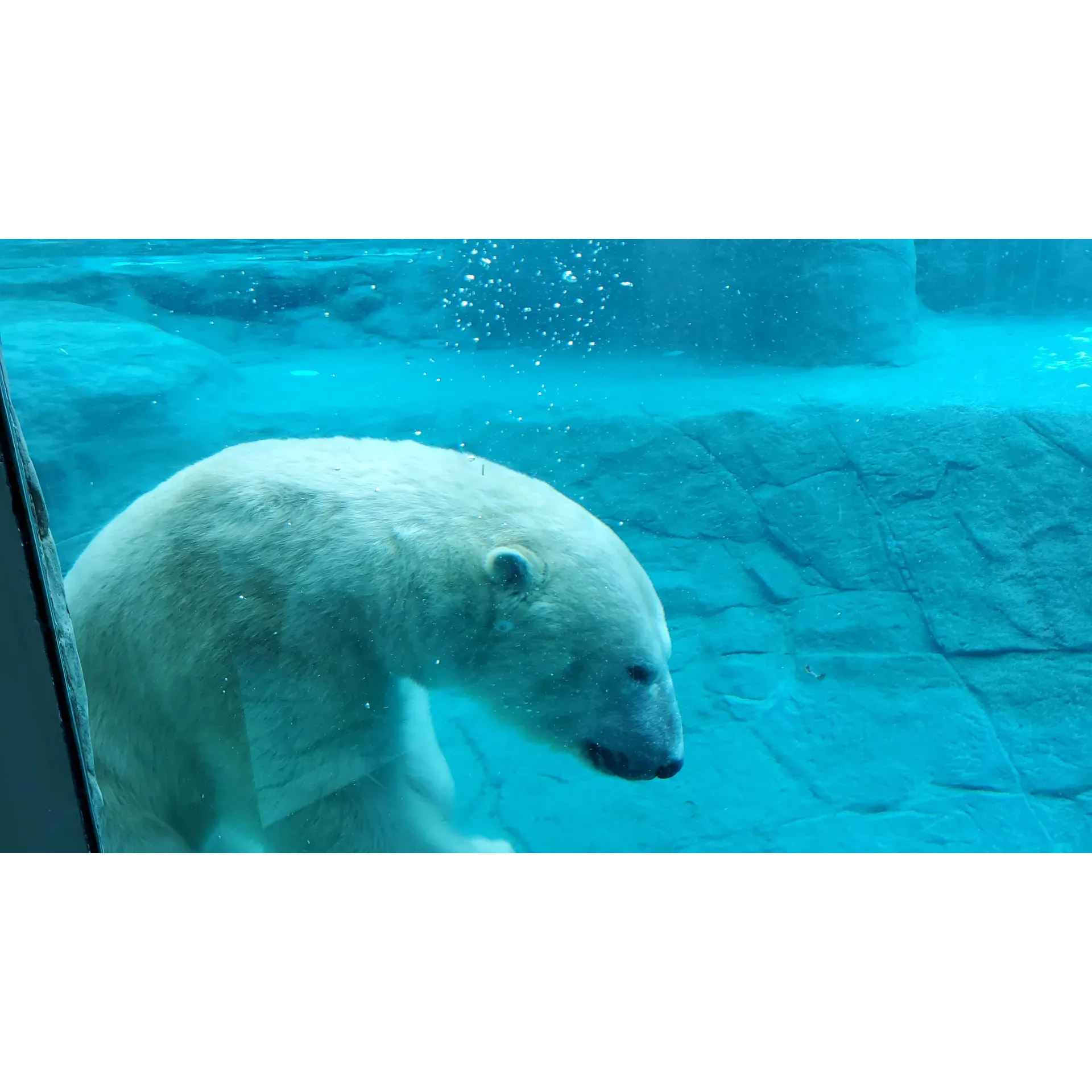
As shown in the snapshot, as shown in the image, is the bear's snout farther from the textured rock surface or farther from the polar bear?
the textured rock surface

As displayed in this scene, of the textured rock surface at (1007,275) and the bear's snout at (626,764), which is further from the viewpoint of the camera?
the bear's snout at (626,764)

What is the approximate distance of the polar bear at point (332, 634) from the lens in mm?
1662

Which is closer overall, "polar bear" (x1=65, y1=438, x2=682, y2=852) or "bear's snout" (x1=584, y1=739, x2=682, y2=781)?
"polar bear" (x1=65, y1=438, x2=682, y2=852)

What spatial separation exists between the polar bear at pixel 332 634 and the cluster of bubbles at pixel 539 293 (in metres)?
0.33

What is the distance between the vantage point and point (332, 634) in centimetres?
167

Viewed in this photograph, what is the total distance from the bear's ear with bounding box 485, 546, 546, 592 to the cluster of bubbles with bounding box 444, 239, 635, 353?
0.53 m

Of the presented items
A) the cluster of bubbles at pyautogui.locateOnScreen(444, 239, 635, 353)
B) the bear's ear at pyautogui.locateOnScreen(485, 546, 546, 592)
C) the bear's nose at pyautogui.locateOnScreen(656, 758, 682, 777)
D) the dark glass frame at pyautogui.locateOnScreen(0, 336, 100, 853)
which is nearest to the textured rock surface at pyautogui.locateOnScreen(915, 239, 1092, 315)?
the cluster of bubbles at pyautogui.locateOnScreen(444, 239, 635, 353)

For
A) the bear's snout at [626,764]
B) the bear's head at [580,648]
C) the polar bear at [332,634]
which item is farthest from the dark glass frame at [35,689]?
A: the bear's snout at [626,764]

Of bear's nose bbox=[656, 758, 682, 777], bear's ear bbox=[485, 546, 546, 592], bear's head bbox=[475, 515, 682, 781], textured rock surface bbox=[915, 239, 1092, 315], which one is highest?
textured rock surface bbox=[915, 239, 1092, 315]

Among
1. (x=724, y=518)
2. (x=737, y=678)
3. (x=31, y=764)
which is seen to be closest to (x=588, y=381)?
(x=724, y=518)

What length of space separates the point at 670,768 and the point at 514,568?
2.05ft

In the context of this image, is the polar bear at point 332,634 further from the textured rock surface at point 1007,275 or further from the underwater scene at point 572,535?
the textured rock surface at point 1007,275

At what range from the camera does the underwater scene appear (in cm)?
169

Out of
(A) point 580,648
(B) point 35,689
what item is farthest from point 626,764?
(B) point 35,689
